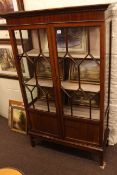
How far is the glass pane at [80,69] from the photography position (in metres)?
1.61

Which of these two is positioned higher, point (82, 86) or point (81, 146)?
point (82, 86)

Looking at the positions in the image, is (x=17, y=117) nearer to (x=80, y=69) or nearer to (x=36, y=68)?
(x=36, y=68)

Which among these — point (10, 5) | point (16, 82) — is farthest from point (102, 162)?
point (10, 5)

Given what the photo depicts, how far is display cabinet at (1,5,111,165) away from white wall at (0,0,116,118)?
0.27 m

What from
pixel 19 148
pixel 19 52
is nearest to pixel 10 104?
pixel 19 148

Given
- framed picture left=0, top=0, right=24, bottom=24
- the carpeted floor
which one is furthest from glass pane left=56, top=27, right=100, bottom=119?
framed picture left=0, top=0, right=24, bottom=24

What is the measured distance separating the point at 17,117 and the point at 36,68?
37.6 inches

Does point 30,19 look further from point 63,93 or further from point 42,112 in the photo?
point 42,112

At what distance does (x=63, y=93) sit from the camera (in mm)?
1847

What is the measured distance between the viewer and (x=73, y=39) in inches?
66.2

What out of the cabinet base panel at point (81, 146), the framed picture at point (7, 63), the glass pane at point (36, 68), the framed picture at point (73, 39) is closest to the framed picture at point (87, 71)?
the framed picture at point (73, 39)

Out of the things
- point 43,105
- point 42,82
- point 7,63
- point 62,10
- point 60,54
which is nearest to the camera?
point 62,10

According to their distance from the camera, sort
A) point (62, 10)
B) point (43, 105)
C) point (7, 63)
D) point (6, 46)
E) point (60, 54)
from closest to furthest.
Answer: point (62, 10)
point (60, 54)
point (43, 105)
point (6, 46)
point (7, 63)

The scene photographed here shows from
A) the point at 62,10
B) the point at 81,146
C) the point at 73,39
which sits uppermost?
the point at 62,10
